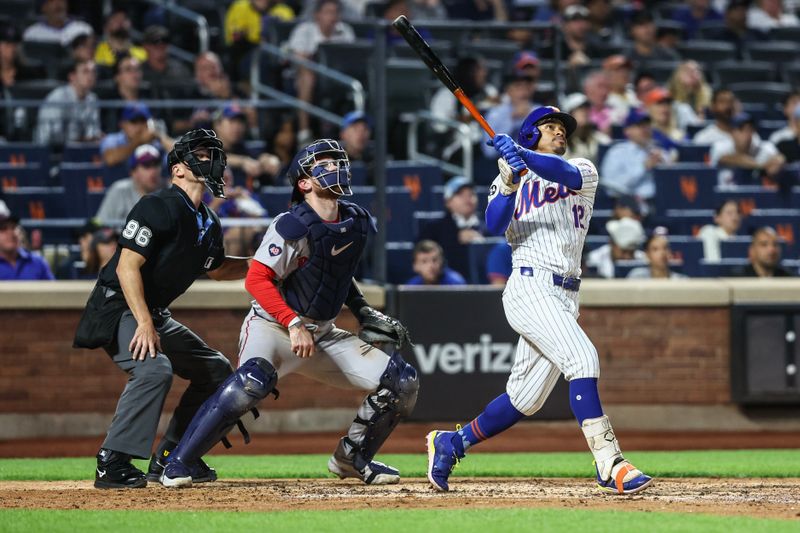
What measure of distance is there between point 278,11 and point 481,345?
17.7ft

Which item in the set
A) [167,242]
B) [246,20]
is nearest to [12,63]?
[246,20]

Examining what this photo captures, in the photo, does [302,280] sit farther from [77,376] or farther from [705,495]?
[77,376]

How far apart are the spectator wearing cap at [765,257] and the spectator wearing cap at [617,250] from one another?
36.7 inches

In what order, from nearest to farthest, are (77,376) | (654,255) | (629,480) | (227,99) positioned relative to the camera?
(629,480), (77,376), (654,255), (227,99)

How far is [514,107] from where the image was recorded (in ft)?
41.0

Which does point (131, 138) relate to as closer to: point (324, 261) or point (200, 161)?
point (200, 161)

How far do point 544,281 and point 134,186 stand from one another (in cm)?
520

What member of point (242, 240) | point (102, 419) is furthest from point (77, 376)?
point (242, 240)

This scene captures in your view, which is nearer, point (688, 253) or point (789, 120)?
point (688, 253)

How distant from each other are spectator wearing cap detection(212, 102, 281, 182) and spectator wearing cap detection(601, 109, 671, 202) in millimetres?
3177

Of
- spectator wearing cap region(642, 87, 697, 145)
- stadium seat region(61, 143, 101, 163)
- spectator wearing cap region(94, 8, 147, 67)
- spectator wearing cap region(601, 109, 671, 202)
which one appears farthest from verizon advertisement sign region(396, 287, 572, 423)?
spectator wearing cap region(94, 8, 147, 67)

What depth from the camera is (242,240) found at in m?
10.4

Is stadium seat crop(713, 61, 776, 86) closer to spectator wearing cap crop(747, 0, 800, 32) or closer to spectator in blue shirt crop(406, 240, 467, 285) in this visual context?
spectator wearing cap crop(747, 0, 800, 32)

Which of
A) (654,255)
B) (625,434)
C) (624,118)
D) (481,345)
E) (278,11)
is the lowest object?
(625,434)
